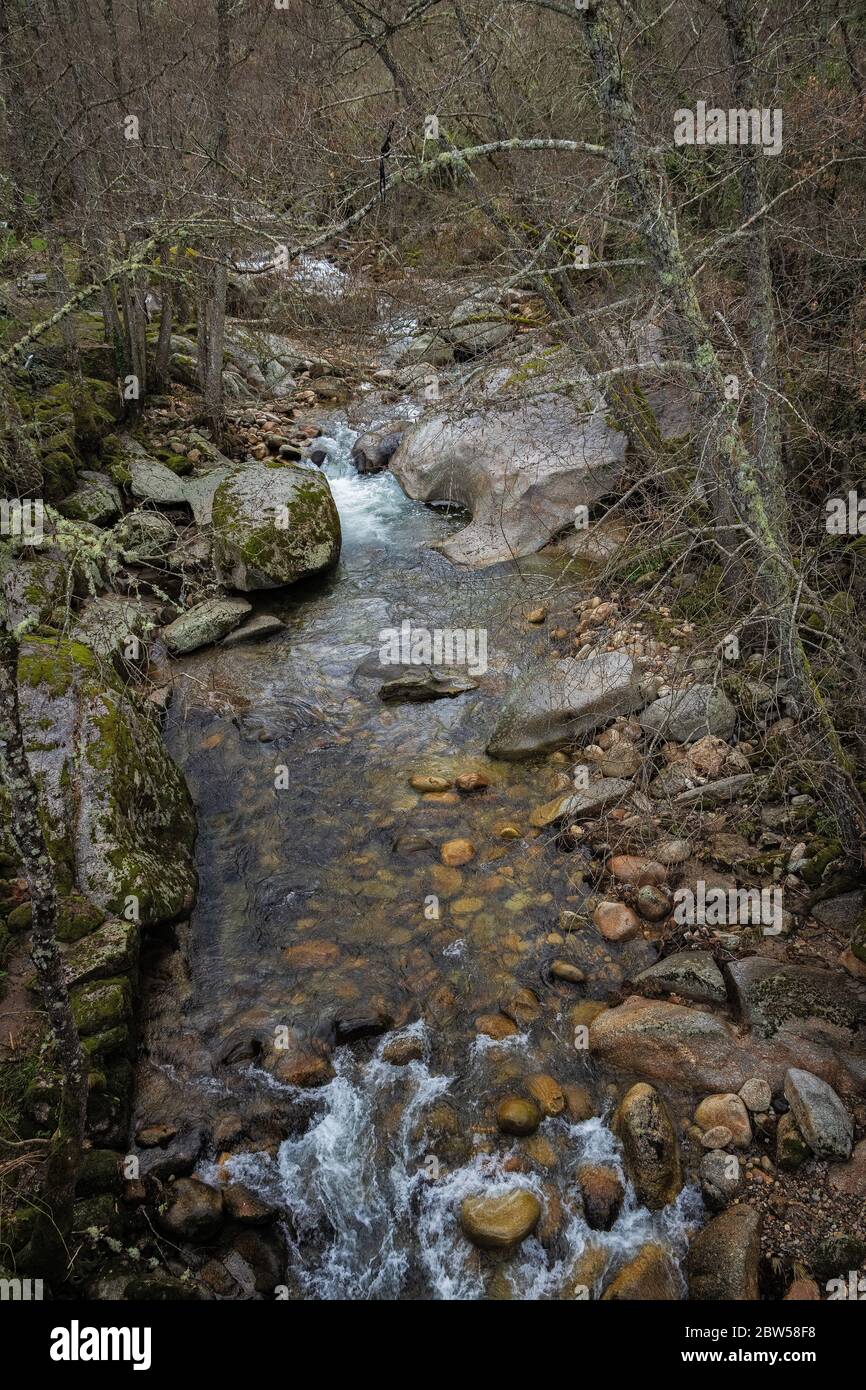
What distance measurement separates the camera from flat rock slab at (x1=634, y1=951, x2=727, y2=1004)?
16.6 feet

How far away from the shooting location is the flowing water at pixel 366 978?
429 cm

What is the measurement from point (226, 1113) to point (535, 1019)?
200 cm

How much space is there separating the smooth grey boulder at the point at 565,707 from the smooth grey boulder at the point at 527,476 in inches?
112

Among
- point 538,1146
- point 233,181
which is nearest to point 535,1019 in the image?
point 538,1146

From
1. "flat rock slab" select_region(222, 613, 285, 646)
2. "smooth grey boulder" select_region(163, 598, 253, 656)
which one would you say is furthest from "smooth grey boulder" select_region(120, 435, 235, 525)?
"flat rock slab" select_region(222, 613, 285, 646)

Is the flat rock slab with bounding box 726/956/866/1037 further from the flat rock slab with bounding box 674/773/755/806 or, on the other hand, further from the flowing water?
the flat rock slab with bounding box 674/773/755/806

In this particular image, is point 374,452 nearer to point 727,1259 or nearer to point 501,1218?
point 501,1218

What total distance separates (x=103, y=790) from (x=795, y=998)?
4854 mm

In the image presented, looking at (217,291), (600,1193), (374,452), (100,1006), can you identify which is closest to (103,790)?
(100,1006)

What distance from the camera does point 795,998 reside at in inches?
189

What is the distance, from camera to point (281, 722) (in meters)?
8.13

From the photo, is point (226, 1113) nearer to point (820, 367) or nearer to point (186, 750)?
point (186, 750)

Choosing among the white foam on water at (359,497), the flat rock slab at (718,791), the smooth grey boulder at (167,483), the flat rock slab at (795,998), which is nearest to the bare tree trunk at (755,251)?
the flat rock slab at (718,791)
